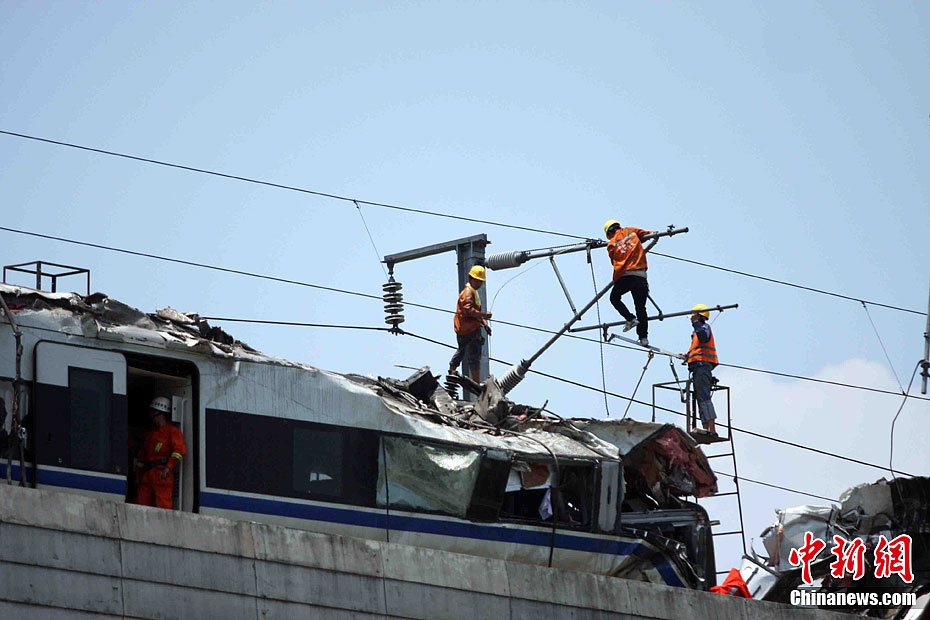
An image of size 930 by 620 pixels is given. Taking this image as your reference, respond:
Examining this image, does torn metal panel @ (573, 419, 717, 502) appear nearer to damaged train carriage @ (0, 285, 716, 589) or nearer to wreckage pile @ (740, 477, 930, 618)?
damaged train carriage @ (0, 285, 716, 589)

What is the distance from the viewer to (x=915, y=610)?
891 inches

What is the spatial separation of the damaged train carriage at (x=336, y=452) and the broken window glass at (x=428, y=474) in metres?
0.02

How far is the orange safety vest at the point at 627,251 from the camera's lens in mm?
25328

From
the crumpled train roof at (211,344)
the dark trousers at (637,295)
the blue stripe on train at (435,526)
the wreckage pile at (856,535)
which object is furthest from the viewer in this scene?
the dark trousers at (637,295)

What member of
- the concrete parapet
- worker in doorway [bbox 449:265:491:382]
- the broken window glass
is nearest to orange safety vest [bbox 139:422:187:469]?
the concrete parapet

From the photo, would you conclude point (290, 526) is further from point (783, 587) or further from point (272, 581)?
point (783, 587)

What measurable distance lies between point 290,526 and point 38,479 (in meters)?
3.33

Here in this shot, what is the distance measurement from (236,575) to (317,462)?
115 inches

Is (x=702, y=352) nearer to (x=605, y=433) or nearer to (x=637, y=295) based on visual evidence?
(x=637, y=295)

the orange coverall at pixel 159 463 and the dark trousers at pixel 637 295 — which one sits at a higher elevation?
the dark trousers at pixel 637 295

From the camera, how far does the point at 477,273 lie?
84.3 feet

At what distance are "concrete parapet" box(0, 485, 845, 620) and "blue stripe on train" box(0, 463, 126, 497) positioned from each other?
4.76 feet

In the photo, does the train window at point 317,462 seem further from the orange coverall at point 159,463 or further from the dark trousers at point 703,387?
the dark trousers at point 703,387

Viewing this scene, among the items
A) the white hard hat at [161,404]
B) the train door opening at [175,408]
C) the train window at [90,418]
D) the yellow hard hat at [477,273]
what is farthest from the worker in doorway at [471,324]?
the train window at [90,418]
